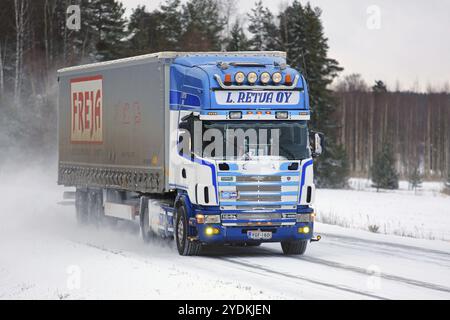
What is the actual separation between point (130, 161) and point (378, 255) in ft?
20.4

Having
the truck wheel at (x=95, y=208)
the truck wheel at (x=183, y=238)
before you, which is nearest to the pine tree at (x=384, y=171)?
the truck wheel at (x=95, y=208)

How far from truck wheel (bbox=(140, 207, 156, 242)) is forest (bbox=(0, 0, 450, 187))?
36417 mm

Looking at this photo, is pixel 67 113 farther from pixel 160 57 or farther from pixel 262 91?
pixel 262 91

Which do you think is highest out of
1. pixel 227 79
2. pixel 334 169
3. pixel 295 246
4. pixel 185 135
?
pixel 227 79

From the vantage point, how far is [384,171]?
2712 inches

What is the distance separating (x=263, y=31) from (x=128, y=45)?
12.9m

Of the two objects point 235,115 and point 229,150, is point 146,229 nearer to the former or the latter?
point 229,150

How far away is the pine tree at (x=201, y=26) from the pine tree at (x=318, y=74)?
30.5 feet

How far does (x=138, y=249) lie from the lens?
20.6 m

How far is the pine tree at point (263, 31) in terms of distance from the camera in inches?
2959

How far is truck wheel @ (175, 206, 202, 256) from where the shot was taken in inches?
739

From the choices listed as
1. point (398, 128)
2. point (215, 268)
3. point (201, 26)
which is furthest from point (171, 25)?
point (215, 268)
